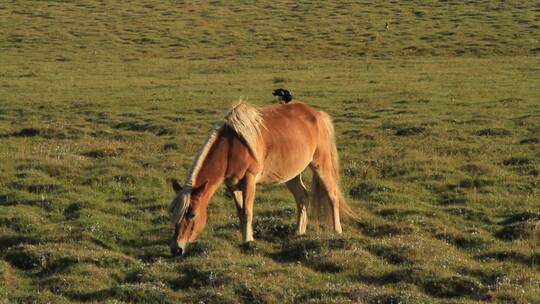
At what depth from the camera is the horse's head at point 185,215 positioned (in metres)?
10.8

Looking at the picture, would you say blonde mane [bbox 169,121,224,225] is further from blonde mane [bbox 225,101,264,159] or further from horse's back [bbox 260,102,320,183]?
horse's back [bbox 260,102,320,183]

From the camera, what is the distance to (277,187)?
58.2 ft

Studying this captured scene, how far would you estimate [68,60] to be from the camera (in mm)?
49500

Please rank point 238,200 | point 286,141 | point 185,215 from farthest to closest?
1. point 286,141
2. point 238,200
3. point 185,215

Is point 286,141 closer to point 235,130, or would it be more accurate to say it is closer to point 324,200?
point 235,130

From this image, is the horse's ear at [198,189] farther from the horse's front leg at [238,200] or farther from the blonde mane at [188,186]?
the horse's front leg at [238,200]

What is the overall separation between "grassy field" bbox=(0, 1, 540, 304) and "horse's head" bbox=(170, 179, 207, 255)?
462 millimetres

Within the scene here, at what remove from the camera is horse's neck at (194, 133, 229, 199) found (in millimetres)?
11344

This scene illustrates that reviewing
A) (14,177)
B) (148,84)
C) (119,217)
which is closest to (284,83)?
(148,84)

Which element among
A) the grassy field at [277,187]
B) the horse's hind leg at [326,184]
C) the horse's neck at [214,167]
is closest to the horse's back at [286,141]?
the horse's hind leg at [326,184]

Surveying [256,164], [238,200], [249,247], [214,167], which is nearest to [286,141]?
[256,164]

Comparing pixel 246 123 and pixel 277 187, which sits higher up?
pixel 246 123

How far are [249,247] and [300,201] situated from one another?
4.83ft

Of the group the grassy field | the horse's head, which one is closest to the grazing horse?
the horse's head
